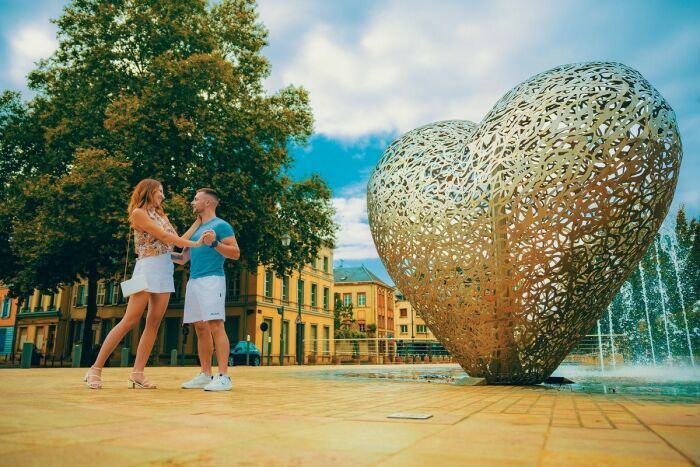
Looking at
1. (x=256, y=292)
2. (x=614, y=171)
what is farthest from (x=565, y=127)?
(x=256, y=292)

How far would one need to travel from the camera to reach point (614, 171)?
5656 millimetres

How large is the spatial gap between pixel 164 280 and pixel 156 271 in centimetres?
12

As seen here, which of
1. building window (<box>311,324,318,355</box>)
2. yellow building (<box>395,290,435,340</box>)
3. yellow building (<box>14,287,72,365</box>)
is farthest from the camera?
A: yellow building (<box>395,290,435,340</box>)

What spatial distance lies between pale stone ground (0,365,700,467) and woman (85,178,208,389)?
1.36 meters

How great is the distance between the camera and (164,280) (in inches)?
204

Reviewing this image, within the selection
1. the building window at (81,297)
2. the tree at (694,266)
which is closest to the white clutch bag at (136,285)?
the tree at (694,266)

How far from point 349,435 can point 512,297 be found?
14.1ft

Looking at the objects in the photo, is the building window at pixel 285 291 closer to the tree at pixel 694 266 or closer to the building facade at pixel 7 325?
the building facade at pixel 7 325

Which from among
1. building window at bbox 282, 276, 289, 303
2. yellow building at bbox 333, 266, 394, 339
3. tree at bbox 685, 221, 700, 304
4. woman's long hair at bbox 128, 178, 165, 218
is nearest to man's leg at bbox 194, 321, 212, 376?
woman's long hair at bbox 128, 178, 165, 218

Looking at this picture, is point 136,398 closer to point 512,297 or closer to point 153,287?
point 153,287

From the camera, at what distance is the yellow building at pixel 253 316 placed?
34500 mm

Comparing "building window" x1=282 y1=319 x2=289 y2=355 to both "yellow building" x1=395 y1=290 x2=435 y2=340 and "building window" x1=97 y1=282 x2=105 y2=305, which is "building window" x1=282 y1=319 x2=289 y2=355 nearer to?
"building window" x1=97 y1=282 x2=105 y2=305

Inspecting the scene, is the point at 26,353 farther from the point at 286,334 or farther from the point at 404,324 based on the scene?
the point at 404,324

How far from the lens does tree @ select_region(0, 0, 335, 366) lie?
56.3ft
